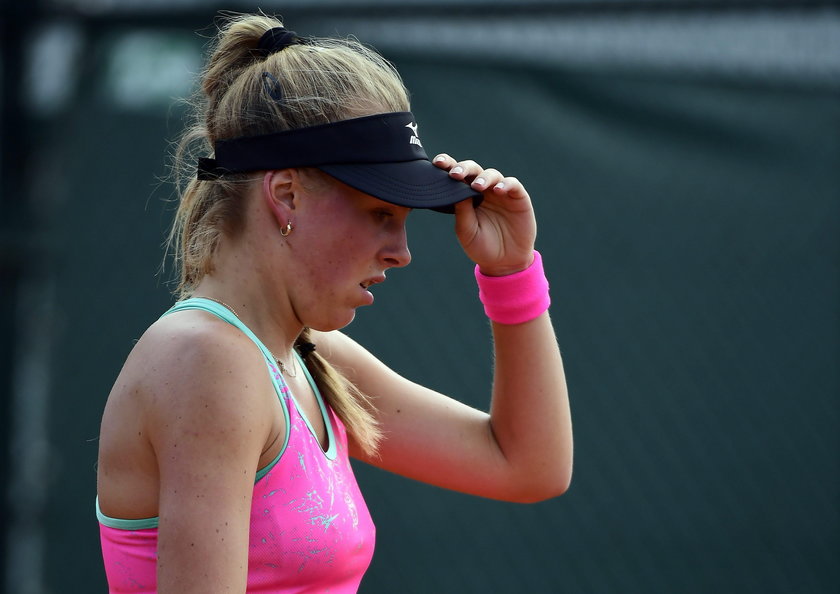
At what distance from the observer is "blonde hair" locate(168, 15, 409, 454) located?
5.09 ft

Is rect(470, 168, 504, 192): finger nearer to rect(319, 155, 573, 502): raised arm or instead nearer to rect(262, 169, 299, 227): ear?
rect(319, 155, 573, 502): raised arm

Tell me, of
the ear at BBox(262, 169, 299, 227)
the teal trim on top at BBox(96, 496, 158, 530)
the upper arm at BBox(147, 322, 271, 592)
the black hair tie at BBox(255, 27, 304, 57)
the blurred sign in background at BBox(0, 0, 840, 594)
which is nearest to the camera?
the upper arm at BBox(147, 322, 271, 592)

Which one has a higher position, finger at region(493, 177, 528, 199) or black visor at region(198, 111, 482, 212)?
black visor at region(198, 111, 482, 212)

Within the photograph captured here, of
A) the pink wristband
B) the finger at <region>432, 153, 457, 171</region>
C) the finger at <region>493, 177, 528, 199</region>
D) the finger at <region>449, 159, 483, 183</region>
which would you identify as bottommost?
the pink wristband

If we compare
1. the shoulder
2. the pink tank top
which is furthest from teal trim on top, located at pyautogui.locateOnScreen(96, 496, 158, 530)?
the shoulder

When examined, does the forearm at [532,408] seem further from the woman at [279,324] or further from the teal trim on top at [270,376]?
the teal trim on top at [270,376]

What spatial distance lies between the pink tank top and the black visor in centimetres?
23

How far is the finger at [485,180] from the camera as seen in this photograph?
5.54 ft

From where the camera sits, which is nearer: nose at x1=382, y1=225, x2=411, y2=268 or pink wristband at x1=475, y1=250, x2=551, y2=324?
nose at x1=382, y1=225, x2=411, y2=268

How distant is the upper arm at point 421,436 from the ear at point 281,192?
0.43 metres

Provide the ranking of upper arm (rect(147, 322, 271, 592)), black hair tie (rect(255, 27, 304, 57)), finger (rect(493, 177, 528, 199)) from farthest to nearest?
finger (rect(493, 177, 528, 199)) < black hair tie (rect(255, 27, 304, 57)) < upper arm (rect(147, 322, 271, 592))

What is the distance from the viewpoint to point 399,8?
3.13 meters

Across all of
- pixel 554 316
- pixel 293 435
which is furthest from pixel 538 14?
pixel 293 435

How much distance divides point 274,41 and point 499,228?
1.65 ft
